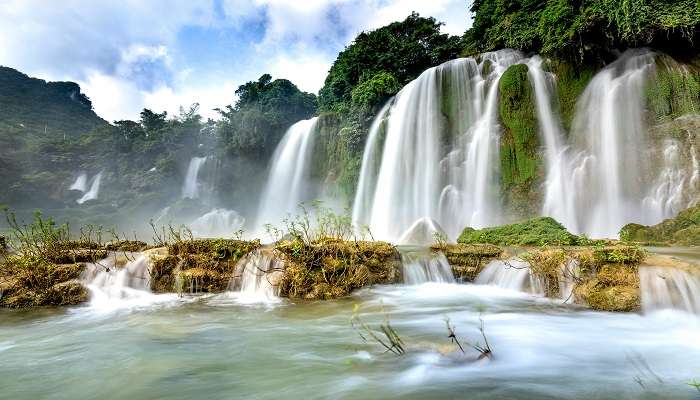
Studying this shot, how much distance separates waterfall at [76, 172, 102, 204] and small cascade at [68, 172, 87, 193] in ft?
2.46

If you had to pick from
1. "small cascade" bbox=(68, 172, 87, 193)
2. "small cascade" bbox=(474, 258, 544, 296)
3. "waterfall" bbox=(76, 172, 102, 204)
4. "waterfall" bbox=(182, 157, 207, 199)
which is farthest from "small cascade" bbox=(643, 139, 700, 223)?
"small cascade" bbox=(68, 172, 87, 193)

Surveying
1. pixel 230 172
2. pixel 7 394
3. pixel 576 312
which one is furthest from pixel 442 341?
pixel 230 172

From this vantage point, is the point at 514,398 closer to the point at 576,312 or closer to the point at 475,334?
the point at 475,334

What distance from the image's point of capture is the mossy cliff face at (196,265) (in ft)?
23.3

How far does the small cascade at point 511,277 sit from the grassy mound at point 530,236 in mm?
1664

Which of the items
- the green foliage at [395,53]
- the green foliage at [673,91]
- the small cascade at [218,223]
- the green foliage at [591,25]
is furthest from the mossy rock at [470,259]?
the small cascade at [218,223]

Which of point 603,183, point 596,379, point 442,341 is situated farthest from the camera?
point 603,183

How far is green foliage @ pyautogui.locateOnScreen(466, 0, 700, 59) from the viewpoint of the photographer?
43.9ft

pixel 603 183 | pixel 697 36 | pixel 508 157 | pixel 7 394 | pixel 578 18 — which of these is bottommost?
pixel 7 394

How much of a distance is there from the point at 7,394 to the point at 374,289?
5.20 metres

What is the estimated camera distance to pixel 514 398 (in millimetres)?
2939

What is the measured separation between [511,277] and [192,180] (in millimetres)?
30530

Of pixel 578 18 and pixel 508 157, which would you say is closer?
pixel 578 18

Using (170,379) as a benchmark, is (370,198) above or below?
above
